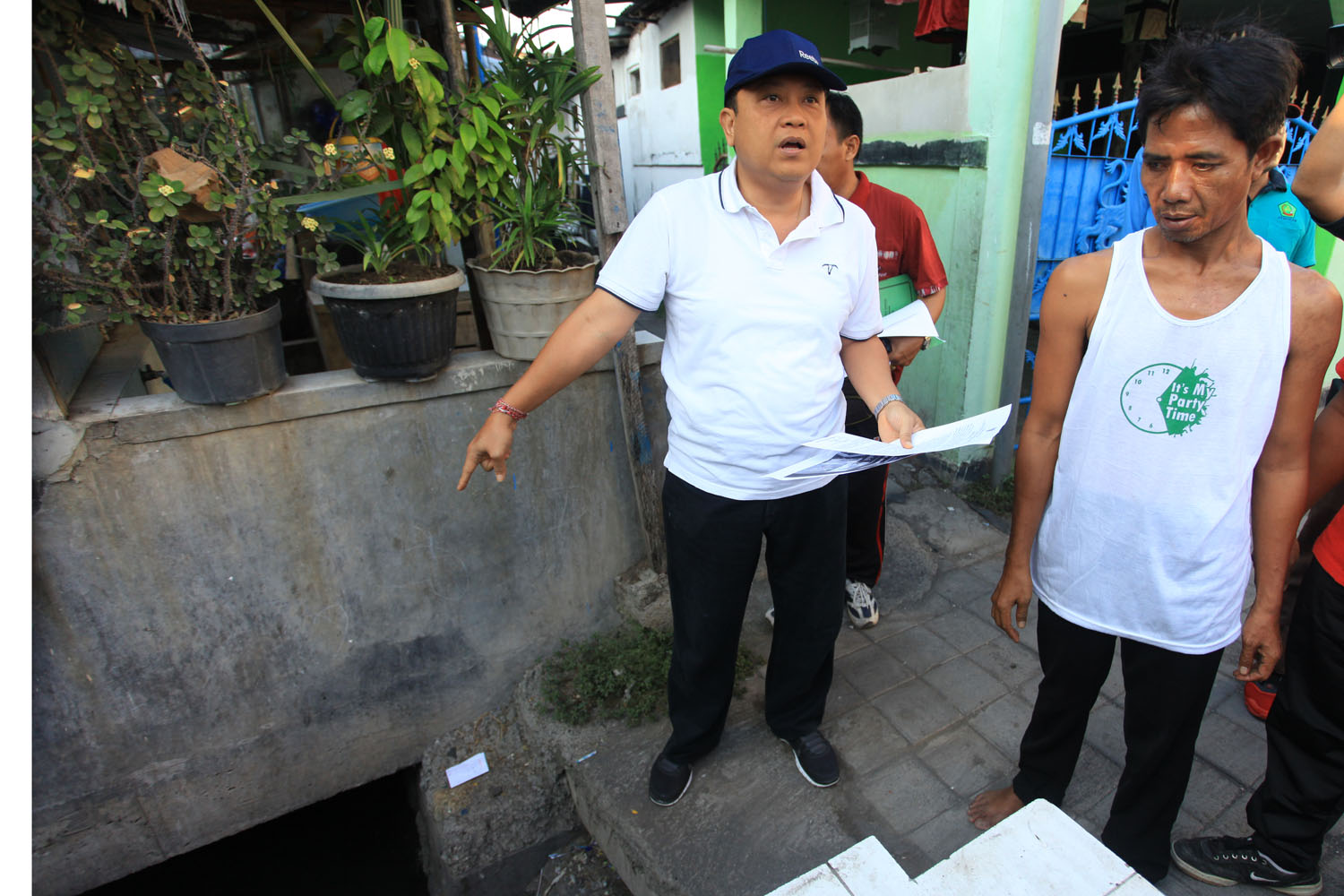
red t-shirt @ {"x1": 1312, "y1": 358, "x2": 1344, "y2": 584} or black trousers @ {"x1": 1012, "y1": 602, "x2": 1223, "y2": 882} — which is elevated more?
red t-shirt @ {"x1": 1312, "y1": 358, "x2": 1344, "y2": 584}

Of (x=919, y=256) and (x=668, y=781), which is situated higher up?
(x=919, y=256)

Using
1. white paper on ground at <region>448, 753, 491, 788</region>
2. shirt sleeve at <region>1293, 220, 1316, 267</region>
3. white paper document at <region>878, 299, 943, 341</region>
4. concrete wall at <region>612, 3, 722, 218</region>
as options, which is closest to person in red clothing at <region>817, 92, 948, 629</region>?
white paper document at <region>878, 299, 943, 341</region>

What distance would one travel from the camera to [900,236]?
9.53 feet

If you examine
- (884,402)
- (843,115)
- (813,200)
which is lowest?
(884,402)

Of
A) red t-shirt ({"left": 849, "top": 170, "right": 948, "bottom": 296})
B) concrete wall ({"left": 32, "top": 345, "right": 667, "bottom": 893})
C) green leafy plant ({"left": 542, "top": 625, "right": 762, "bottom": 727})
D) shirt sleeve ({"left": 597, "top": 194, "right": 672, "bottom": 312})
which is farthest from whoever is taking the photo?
red t-shirt ({"left": 849, "top": 170, "right": 948, "bottom": 296})

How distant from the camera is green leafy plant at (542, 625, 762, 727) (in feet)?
9.02

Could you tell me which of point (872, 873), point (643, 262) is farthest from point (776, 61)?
point (872, 873)

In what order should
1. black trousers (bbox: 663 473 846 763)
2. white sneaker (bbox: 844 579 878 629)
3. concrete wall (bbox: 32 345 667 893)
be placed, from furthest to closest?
white sneaker (bbox: 844 579 878 629) < concrete wall (bbox: 32 345 667 893) < black trousers (bbox: 663 473 846 763)

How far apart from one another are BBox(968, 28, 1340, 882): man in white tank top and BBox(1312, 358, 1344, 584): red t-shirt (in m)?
0.15

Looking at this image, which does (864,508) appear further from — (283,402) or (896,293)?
(283,402)

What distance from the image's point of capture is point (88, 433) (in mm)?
2197

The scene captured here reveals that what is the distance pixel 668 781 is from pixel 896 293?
2.04m

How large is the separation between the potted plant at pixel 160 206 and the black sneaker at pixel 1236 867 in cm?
306

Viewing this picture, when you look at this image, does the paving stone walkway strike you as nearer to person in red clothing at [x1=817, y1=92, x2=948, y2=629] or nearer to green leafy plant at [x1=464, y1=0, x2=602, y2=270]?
person in red clothing at [x1=817, y1=92, x2=948, y2=629]
